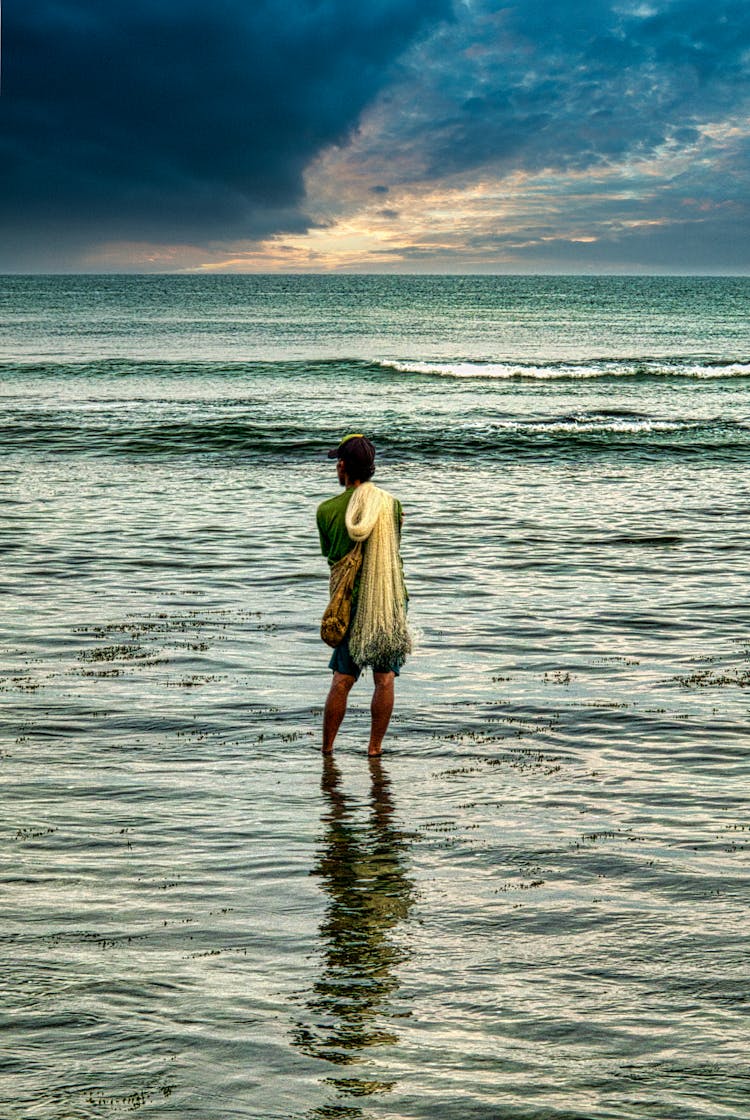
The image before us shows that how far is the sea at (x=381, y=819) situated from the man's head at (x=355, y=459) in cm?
172

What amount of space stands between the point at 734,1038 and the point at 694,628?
6.61 m

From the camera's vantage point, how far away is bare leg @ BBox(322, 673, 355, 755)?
7332mm

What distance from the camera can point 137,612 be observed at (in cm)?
1112

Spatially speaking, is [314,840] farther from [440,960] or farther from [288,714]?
[288,714]

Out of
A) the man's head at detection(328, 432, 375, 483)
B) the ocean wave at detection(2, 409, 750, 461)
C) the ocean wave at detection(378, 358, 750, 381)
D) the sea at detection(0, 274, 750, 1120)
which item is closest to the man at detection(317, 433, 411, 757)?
the man's head at detection(328, 432, 375, 483)

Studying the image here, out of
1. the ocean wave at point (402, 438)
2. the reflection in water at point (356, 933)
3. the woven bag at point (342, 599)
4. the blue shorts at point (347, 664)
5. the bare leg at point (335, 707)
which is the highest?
the ocean wave at point (402, 438)

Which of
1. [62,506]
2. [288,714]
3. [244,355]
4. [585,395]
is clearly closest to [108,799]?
[288,714]

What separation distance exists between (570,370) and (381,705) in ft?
124

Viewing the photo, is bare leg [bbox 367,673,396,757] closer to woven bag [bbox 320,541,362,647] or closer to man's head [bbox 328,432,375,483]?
woven bag [bbox 320,541,362,647]

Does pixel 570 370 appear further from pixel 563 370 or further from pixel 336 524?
pixel 336 524

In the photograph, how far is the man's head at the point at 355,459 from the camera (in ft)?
23.2

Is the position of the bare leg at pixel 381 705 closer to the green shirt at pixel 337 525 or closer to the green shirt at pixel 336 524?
the green shirt at pixel 337 525

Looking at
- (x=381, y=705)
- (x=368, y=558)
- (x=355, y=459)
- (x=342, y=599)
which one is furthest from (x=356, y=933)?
(x=355, y=459)

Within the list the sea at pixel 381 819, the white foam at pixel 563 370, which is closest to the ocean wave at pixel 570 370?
the white foam at pixel 563 370
